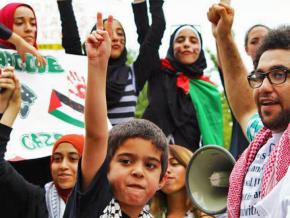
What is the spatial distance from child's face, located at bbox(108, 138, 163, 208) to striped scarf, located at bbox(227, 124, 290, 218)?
32 centimetres

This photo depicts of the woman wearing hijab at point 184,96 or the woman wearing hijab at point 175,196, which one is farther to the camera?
the woman wearing hijab at point 184,96

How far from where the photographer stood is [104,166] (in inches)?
120

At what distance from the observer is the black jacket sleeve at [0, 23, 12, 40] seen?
4933 millimetres

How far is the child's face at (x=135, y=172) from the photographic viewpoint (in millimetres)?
3047

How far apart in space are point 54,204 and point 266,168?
180 centimetres

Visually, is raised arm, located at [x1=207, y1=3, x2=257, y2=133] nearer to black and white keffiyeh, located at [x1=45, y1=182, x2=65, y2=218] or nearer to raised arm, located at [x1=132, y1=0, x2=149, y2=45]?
black and white keffiyeh, located at [x1=45, y1=182, x2=65, y2=218]

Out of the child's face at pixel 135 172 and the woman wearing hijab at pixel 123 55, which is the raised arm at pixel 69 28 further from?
the child's face at pixel 135 172

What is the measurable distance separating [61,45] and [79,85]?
0.73 m

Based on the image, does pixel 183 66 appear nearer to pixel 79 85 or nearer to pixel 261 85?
pixel 79 85

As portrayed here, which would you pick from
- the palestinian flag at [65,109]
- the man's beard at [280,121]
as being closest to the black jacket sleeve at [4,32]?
the palestinian flag at [65,109]

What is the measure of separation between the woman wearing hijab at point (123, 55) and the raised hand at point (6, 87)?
1808 mm

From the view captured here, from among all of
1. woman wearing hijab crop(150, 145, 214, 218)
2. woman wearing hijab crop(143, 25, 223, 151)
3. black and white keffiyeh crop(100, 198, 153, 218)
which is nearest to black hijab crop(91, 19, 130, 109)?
woman wearing hijab crop(143, 25, 223, 151)

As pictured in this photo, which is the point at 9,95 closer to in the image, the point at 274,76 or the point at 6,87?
the point at 6,87

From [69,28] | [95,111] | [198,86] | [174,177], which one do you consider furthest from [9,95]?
[198,86]
